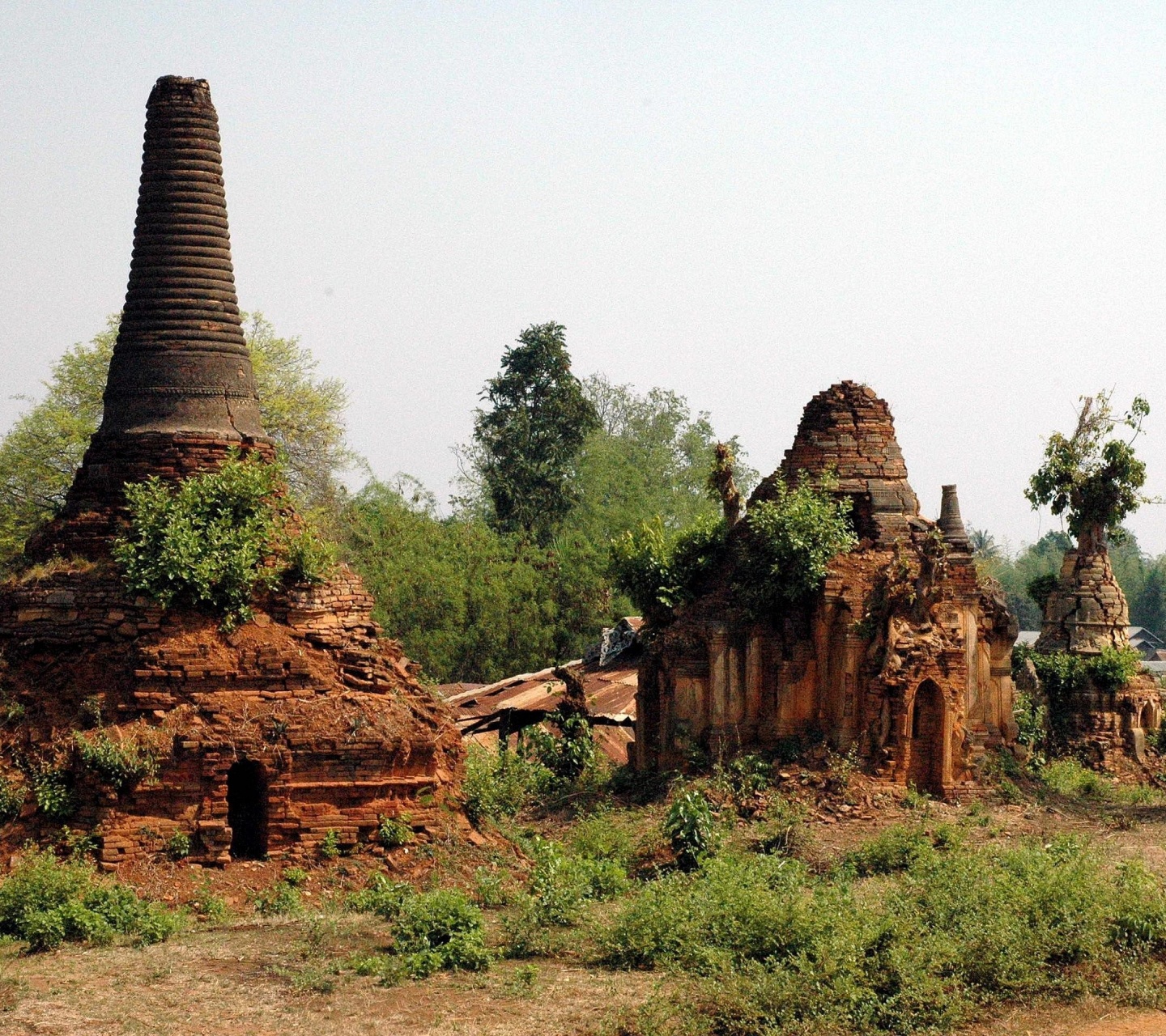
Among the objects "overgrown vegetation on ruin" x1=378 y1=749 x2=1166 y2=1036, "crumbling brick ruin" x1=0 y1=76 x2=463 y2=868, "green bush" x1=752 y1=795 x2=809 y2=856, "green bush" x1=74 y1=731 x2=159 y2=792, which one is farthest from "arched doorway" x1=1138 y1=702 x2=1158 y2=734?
"green bush" x1=74 y1=731 x2=159 y2=792

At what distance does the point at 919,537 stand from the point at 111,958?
12309 mm

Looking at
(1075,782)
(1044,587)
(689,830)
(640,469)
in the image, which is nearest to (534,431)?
(640,469)

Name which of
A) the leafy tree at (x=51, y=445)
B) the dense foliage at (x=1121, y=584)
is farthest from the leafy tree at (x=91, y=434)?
the dense foliage at (x=1121, y=584)

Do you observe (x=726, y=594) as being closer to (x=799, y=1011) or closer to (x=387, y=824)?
(x=387, y=824)

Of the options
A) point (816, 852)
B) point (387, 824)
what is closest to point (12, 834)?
point (387, 824)

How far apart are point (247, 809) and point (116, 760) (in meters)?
1.49

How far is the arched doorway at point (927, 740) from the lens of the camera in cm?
2156

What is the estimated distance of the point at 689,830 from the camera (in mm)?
18688

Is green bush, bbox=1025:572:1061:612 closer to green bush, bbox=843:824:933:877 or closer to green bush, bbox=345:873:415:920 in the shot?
green bush, bbox=843:824:933:877

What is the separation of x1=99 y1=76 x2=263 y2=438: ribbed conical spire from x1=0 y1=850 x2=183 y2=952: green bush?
15.1ft

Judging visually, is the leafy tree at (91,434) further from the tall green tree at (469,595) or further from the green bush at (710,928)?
the green bush at (710,928)

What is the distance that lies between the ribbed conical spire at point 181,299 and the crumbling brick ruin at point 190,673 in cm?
2

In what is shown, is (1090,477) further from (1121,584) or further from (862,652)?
(1121,584)

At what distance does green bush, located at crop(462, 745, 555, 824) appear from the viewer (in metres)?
17.7
